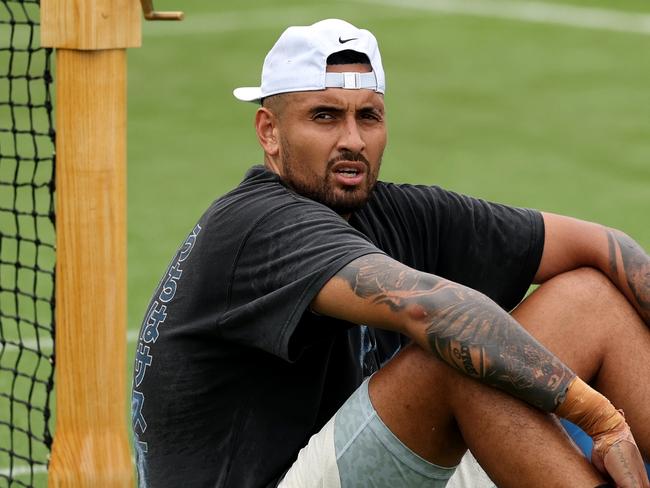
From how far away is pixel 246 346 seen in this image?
4.55 m

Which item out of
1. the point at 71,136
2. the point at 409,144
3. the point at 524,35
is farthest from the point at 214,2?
the point at 71,136

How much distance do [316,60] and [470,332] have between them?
110 centimetres

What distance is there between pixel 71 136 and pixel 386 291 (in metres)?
1.12

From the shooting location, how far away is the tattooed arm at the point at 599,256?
16.6ft

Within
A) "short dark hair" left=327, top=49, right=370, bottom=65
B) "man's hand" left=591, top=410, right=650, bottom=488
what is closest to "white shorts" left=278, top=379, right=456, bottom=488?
"man's hand" left=591, top=410, right=650, bottom=488

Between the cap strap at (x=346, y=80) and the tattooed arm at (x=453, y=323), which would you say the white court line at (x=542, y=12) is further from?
the tattooed arm at (x=453, y=323)

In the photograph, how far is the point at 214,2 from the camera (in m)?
14.9

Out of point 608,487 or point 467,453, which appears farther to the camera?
point 467,453

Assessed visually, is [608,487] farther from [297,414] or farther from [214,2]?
[214,2]

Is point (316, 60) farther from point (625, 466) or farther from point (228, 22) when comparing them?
point (228, 22)

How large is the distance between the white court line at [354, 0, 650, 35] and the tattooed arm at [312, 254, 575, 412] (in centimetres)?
989

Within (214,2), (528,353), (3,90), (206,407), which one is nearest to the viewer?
(528,353)

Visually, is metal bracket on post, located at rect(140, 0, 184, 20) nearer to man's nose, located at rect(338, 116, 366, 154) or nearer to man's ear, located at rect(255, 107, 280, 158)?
man's ear, located at rect(255, 107, 280, 158)

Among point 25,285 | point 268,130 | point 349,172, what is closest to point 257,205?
point 349,172
